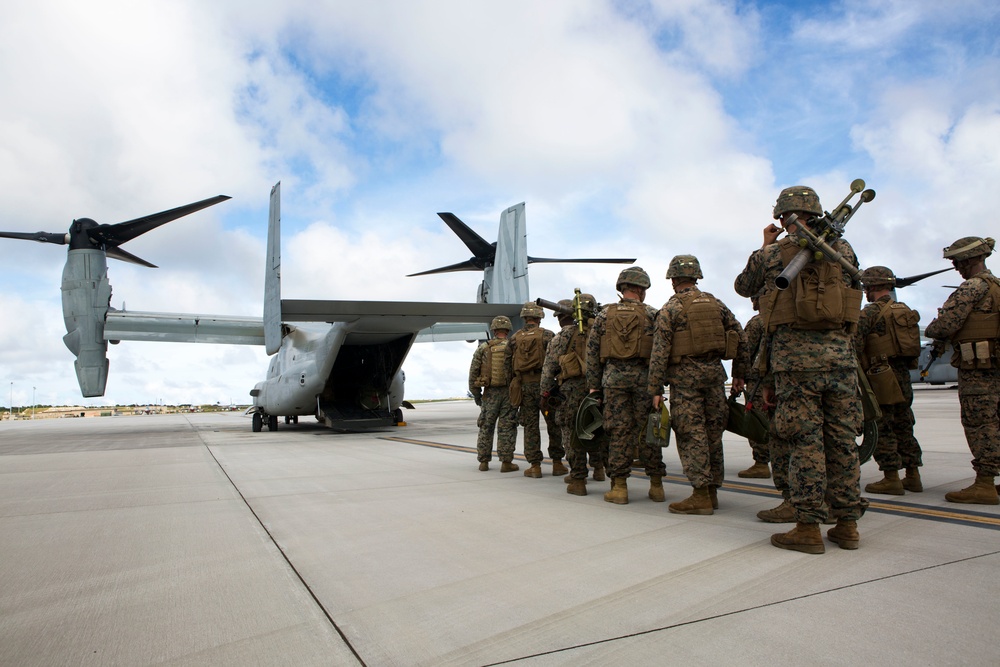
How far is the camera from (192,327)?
18234 mm

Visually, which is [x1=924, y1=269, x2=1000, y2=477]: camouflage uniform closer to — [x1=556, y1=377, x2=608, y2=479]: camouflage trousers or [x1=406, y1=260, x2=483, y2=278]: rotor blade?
[x1=556, y1=377, x2=608, y2=479]: camouflage trousers

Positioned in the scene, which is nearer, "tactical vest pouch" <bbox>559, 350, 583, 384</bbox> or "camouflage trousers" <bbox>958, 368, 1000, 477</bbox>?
→ "camouflage trousers" <bbox>958, 368, 1000, 477</bbox>

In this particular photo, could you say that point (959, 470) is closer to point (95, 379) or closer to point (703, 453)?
point (703, 453)

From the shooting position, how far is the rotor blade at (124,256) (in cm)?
1679

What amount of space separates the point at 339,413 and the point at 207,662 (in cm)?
1327

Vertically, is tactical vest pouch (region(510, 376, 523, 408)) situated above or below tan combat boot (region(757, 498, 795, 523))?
above

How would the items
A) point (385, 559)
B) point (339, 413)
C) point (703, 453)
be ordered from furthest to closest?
point (339, 413) → point (703, 453) → point (385, 559)

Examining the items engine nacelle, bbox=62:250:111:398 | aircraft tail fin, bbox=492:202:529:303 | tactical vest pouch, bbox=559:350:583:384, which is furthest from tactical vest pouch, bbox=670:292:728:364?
engine nacelle, bbox=62:250:111:398

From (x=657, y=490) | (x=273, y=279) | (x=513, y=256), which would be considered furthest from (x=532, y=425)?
(x=513, y=256)

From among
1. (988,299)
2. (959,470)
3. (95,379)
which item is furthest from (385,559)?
(95,379)

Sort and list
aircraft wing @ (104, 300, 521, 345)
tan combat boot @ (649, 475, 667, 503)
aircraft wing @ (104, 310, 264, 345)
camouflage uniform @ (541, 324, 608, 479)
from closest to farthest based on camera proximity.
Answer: tan combat boot @ (649, 475, 667, 503) → camouflage uniform @ (541, 324, 608, 479) → aircraft wing @ (104, 300, 521, 345) → aircraft wing @ (104, 310, 264, 345)

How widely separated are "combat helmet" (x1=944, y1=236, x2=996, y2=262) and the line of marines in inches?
0.5

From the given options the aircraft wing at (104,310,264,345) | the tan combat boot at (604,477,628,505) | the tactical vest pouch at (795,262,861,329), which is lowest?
the tan combat boot at (604,477,628,505)

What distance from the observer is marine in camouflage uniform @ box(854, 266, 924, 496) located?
4.87 meters
